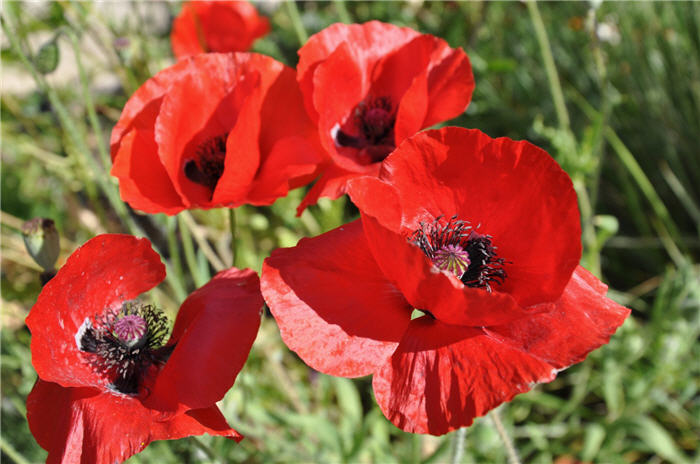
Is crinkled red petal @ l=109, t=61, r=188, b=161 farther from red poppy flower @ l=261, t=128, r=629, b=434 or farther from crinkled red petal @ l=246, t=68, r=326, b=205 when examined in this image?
red poppy flower @ l=261, t=128, r=629, b=434

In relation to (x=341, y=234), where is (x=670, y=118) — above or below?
below

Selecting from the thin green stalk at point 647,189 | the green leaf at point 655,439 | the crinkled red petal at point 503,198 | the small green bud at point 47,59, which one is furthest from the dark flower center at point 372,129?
the green leaf at point 655,439

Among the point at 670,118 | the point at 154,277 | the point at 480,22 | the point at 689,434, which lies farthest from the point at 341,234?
the point at 670,118

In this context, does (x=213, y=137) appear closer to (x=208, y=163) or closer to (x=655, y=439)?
(x=208, y=163)

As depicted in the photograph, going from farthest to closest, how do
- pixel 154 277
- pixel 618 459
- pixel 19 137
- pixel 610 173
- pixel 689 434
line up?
pixel 610 173
pixel 19 137
pixel 689 434
pixel 618 459
pixel 154 277

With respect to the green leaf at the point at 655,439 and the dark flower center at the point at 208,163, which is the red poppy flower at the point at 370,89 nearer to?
the dark flower center at the point at 208,163

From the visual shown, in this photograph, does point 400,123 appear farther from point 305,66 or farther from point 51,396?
point 51,396

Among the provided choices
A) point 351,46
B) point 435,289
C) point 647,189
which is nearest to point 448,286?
point 435,289
